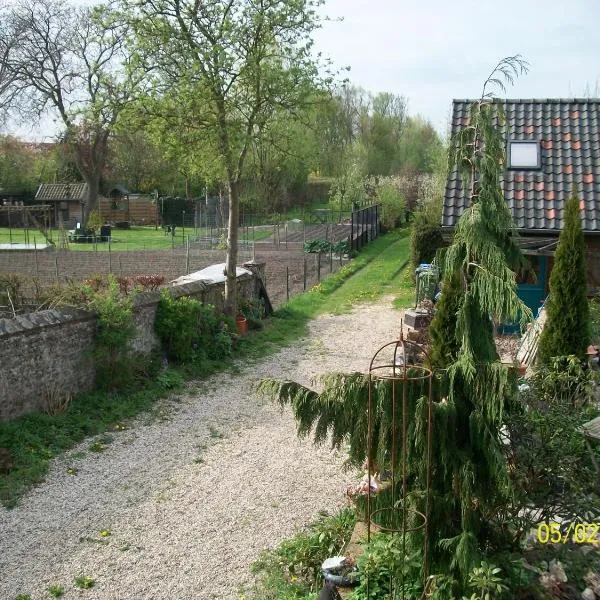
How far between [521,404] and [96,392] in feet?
25.8

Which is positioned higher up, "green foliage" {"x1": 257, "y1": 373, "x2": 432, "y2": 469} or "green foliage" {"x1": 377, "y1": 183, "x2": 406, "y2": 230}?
"green foliage" {"x1": 377, "y1": 183, "x2": 406, "y2": 230}

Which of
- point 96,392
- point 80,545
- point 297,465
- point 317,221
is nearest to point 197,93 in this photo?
point 96,392

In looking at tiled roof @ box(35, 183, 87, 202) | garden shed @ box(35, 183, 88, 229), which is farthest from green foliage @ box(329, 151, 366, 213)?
garden shed @ box(35, 183, 88, 229)

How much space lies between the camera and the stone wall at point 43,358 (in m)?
9.82

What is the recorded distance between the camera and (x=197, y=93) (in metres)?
14.7

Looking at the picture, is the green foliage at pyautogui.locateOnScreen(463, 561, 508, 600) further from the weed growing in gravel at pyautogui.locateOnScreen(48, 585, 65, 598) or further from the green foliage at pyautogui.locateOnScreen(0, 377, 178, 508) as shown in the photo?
the green foliage at pyautogui.locateOnScreen(0, 377, 178, 508)

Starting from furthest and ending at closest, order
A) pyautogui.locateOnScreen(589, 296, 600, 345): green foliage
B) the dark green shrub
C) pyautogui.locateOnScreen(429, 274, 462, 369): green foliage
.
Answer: the dark green shrub, pyautogui.locateOnScreen(589, 296, 600, 345): green foliage, pyautogui.locateOnScreen(429, 274, 462, 369): green foliage

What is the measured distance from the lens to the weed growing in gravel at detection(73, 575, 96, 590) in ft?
20.9

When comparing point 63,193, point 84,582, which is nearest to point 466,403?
point 84,582

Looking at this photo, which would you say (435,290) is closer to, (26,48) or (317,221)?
(317,221)

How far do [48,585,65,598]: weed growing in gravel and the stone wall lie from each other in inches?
155

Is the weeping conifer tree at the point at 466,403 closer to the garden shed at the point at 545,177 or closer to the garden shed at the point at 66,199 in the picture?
the garden shed at the point at 545,177

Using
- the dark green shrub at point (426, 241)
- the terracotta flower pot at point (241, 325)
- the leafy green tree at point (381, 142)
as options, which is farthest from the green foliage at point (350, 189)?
the terracotta flower pot at point (241, 325)

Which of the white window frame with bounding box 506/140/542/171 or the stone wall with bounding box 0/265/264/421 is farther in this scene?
the white window frame with bounding box 506/140/542/171
